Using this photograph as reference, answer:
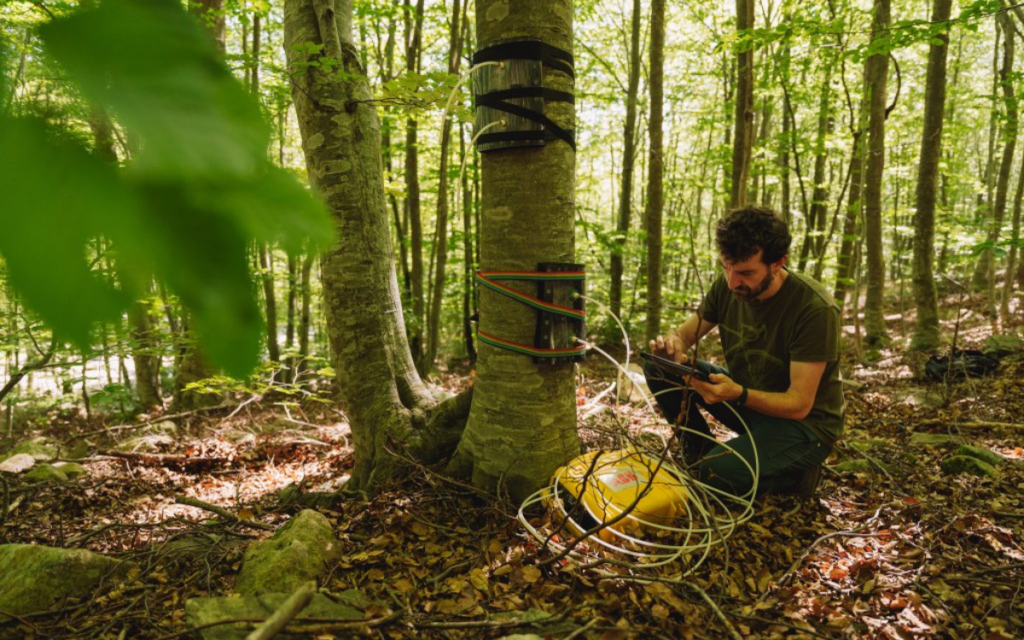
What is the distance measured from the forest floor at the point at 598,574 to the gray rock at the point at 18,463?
1.27m

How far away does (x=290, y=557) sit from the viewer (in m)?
1.88

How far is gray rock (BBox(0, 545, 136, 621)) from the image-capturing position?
177cm

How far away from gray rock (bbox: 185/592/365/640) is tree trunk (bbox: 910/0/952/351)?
28.5ft

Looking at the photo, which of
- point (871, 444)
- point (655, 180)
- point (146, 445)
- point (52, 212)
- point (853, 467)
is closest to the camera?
point (52, 212)

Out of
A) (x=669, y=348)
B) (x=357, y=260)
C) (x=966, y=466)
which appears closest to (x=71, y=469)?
(x=357, y=260)

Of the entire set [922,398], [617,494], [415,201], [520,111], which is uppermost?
[415,201]

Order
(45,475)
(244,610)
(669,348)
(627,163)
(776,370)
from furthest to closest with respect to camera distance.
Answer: (627,163), (45,475), (669,348), (776,370), (244,610)

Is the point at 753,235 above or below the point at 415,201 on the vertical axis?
below

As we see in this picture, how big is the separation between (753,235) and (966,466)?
2162 millimetres

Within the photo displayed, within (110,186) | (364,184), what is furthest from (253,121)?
(364,184)

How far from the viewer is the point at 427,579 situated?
188cm

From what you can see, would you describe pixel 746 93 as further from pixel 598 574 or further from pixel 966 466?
pixel 598 574

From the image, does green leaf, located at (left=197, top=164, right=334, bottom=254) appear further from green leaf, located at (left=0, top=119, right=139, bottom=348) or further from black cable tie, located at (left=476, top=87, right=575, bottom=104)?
black cable tie, located at (left=476, top=87, right=575, bottom=104)

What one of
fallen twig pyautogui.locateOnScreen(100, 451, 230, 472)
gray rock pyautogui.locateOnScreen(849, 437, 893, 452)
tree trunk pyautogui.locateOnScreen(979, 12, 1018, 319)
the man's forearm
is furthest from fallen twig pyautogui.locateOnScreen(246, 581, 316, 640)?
tree trunk pyautogui.locateOnScreen(979, 12, 1018, 319)
